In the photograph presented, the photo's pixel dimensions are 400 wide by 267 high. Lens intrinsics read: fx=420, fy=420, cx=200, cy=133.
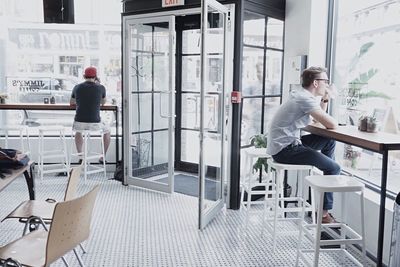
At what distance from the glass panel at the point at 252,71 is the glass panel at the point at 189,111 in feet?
4.55

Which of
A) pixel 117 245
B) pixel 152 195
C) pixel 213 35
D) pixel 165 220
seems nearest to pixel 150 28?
pixel 213 35

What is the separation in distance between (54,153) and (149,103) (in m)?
1.77

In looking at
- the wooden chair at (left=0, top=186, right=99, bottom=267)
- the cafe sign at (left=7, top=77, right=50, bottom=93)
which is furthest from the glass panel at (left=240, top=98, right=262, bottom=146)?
the cafe sign at (left=7, top=77, right=50, bottom=93)

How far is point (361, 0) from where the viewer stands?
4016 millimetres

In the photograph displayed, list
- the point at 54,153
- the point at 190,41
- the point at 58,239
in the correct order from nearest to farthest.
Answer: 1. the point at 58,239
2. the point at 190,41
3. the point at 54,153

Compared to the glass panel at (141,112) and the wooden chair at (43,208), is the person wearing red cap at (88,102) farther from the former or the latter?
the wooden chair at (43,208)

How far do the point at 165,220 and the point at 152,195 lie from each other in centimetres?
90

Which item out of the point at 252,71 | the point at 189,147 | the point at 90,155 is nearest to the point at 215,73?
the point at 252,71

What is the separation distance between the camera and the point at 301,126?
3.40 metres

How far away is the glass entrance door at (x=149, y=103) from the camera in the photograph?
5055 millimetres

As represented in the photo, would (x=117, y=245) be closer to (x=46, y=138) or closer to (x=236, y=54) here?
(x=236, y=54)

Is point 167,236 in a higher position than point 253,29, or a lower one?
Result: lower

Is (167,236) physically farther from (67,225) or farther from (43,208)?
(67,225)

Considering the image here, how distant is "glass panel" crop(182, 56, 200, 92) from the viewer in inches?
235
